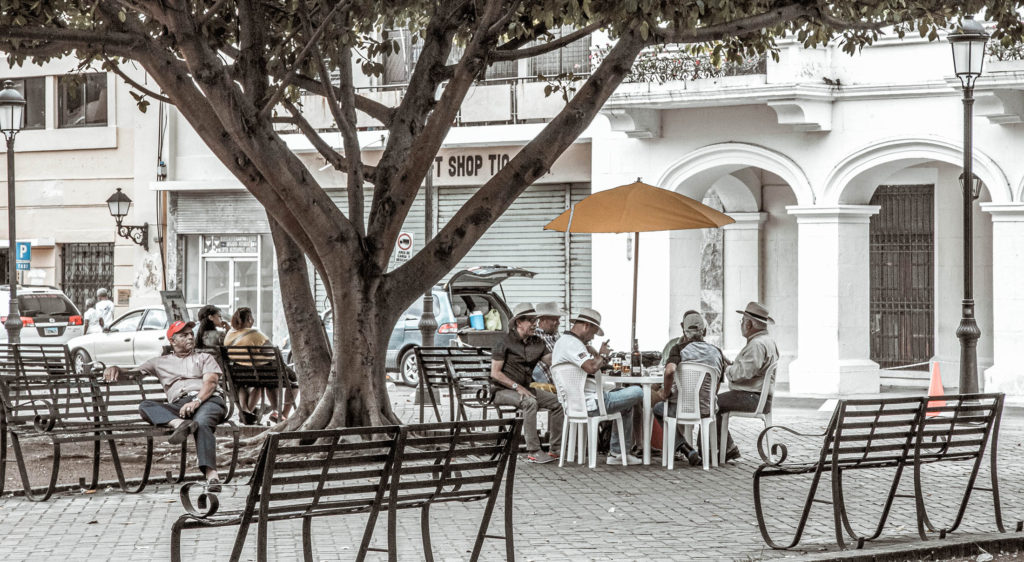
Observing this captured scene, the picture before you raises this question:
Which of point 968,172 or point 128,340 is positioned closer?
point 968,172

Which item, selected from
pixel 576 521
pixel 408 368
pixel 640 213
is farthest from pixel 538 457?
pixel 408 368

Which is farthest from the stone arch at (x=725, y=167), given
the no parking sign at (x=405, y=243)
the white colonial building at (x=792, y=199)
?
the no parking sign at (x=405, y=243)

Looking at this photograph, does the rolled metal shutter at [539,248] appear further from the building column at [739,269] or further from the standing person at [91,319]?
the standing person at [91,319]

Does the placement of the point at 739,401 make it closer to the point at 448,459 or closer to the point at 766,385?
the point at 766,385

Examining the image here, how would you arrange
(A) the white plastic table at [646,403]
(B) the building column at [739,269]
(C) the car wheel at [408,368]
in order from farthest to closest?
(B) the building column at [739,269] → (C) the car wheel at [408,368] → (A) the white plastic table at [646,403]

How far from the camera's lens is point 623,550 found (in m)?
8.24

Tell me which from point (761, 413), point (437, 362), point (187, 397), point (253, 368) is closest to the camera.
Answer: point (187, 397)

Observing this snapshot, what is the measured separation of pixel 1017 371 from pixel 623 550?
13.4m

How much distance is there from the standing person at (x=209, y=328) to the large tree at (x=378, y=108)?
3942 millimetres

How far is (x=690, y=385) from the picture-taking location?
12070 mm

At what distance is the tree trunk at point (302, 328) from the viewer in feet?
43.1

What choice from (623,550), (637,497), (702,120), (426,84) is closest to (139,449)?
(426,84)

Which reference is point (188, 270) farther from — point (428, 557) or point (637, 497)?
point (428, 557)

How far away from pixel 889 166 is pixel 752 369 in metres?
9.98
